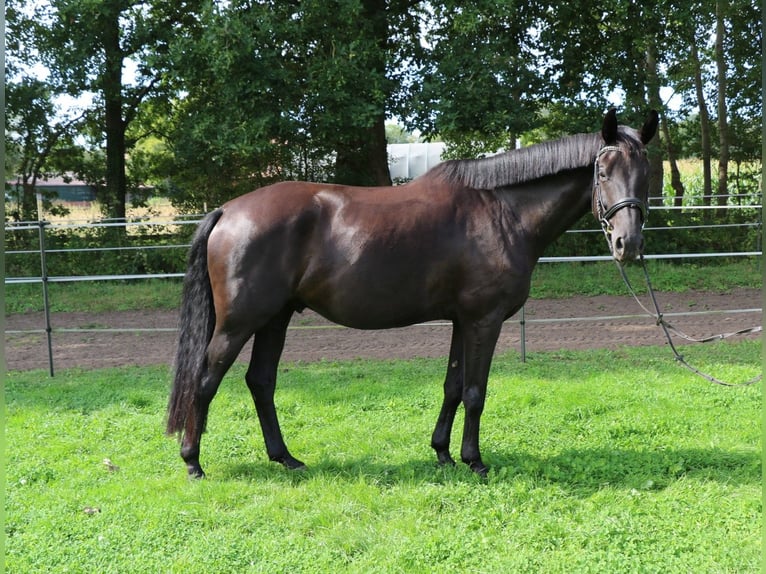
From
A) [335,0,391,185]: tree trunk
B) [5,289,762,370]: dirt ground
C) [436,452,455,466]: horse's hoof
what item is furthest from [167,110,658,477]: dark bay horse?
[335,0,391,185]: tree trunk

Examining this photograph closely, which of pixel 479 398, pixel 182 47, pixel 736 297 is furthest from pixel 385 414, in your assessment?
pixel 736 297

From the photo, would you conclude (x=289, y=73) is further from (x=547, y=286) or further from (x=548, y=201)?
(x=548, y=201)

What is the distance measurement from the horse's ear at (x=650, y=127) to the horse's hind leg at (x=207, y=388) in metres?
2.50

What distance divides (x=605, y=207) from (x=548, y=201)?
370 millimetres

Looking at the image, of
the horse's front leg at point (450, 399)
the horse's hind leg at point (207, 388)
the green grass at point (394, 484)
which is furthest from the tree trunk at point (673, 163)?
the horse's hind leg at point (207, 388)

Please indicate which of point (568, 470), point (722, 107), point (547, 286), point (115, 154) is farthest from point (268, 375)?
point (722, 107)

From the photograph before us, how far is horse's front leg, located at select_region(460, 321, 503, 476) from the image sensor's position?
376 cm

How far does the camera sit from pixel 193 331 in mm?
3857

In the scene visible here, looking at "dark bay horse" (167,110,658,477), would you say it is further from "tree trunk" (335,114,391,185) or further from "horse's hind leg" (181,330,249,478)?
"tree trunk" (335,114,391,185)

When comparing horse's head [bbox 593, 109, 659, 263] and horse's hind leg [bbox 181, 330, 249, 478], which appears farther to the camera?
horse's hind leg [bbox 181, 330, 249, 478]

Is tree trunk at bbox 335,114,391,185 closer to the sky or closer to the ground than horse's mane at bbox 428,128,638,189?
closer to the sky

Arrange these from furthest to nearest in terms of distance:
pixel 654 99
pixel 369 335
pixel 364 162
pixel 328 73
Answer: pixel 364 162 < pixel 654 99 < pixel 328 73 < pixel 369 335

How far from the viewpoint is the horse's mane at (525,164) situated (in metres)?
3.71

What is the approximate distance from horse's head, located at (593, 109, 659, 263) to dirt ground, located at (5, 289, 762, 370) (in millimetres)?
3102
